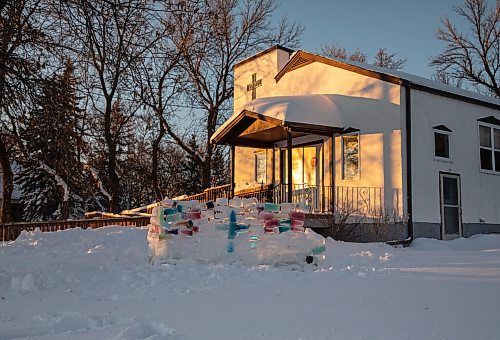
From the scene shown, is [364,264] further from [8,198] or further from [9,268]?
[8,198]

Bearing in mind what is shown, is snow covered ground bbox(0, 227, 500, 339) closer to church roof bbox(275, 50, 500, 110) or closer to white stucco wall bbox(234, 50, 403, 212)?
white stucco wall bbox(234, 50, 403, 212)

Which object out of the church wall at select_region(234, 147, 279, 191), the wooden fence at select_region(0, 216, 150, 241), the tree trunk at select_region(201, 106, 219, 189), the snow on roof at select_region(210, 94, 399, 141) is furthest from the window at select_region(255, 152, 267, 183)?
the tree trunk at select_region(201, 106, 219, 189)

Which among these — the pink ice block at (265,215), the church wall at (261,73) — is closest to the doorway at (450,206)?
the church wall at (261,73)

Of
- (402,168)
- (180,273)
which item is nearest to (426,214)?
(402,168)

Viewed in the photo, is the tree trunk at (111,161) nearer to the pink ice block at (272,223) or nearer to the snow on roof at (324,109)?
the snow on roof at (324,109)

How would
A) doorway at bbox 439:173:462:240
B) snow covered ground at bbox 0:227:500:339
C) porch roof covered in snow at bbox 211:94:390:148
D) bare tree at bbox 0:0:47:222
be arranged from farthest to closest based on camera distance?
1. doorway at bbox 439:173:462:240
2. porch roof covered in snow at bbox 211:94:390:148
3. bare tree at bbox 0:0:47:222
4. snow covered ground at bbox 0:227:500:339

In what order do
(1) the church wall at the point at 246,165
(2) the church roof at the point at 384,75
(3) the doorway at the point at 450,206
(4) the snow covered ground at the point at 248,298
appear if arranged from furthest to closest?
1. (1) the church wall at the point at 246,165
2. (3) the doorway at the point at 450,206
3. (2) the church roof at the point at 384,75
4. (4) the snow covered ground at the point at 248,298

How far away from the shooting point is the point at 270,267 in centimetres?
811

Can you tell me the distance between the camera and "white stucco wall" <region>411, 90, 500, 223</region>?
46.0ft

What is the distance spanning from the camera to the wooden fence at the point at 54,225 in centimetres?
1597

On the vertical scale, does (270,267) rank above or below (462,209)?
below

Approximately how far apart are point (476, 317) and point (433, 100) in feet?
36.6

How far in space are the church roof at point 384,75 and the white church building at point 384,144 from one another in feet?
0.14

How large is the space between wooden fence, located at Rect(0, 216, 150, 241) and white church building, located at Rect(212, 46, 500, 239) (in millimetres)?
3800
